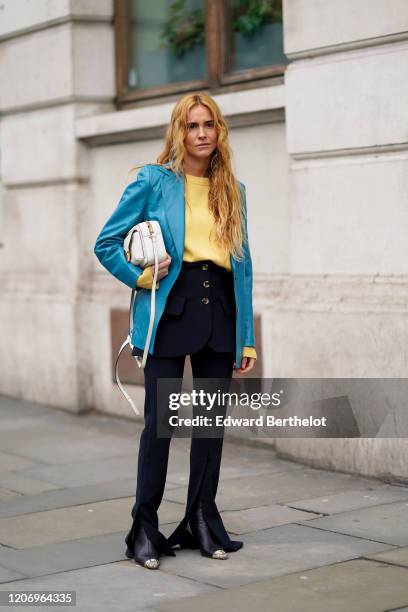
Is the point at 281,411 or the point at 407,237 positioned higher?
the point at 407,237

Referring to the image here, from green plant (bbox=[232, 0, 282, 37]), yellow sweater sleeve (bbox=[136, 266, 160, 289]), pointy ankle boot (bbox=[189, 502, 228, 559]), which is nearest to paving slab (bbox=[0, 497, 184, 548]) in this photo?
pointy ankle boot (bbox=[189, 502, 228, 559])

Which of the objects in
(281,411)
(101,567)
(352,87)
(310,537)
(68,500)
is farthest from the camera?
(281,411)

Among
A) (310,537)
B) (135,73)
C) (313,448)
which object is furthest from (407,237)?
(135,73)

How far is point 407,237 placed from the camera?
6492mm

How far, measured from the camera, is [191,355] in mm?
5004

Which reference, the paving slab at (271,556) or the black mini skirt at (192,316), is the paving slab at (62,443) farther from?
the black mini skirt at (192,316)

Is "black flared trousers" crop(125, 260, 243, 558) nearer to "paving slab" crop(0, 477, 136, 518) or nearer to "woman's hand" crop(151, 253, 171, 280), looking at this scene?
"woman's hand" crop(151, 253, 171, 280)

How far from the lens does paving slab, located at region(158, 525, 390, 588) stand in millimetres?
4828

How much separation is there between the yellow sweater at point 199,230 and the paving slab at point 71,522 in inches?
54.6

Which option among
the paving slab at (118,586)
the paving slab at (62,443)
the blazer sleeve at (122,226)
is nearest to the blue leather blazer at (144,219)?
the blazer sleeve at (122,226)

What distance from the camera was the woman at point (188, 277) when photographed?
4.94m

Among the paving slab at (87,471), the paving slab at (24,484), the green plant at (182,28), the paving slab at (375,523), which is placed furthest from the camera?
the green plant at (182,28)

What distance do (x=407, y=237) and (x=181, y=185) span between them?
1.93 metres

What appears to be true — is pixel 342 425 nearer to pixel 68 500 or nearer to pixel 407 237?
pixel 407 237
